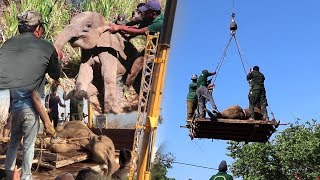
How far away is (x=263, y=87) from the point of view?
1138 cm

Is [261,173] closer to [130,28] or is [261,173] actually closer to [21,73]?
[130,28]

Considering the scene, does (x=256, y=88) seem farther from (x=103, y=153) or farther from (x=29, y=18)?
(x=29, y=18)

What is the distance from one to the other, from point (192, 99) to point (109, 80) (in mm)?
1854

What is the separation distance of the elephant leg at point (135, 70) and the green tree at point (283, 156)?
947 inches

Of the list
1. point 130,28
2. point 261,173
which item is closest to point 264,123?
point 130,28

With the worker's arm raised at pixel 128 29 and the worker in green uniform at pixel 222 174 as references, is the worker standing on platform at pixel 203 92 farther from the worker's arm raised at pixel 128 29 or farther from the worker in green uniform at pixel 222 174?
the worker in green uniform at pixel 222 174

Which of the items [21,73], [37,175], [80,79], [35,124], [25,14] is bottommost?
[37,175]

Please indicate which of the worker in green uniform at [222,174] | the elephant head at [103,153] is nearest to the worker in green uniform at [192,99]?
the worker in green uniform at [222,174]

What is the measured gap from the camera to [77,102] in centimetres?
1065

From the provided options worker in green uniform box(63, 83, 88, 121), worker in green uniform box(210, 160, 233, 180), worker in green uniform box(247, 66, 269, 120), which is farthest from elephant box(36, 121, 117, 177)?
worker in green uniform box(247, 66, 269, 120)

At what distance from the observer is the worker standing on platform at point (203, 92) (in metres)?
10.6

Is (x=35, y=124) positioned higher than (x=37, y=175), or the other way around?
(x=35, y=124)

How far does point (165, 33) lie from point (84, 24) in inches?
289

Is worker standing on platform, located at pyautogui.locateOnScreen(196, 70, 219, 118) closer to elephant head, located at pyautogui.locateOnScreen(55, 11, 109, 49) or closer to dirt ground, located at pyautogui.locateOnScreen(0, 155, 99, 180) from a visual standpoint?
elephant head, located at pyautogui.locateOnScreen(55, 11, 109, 49)
